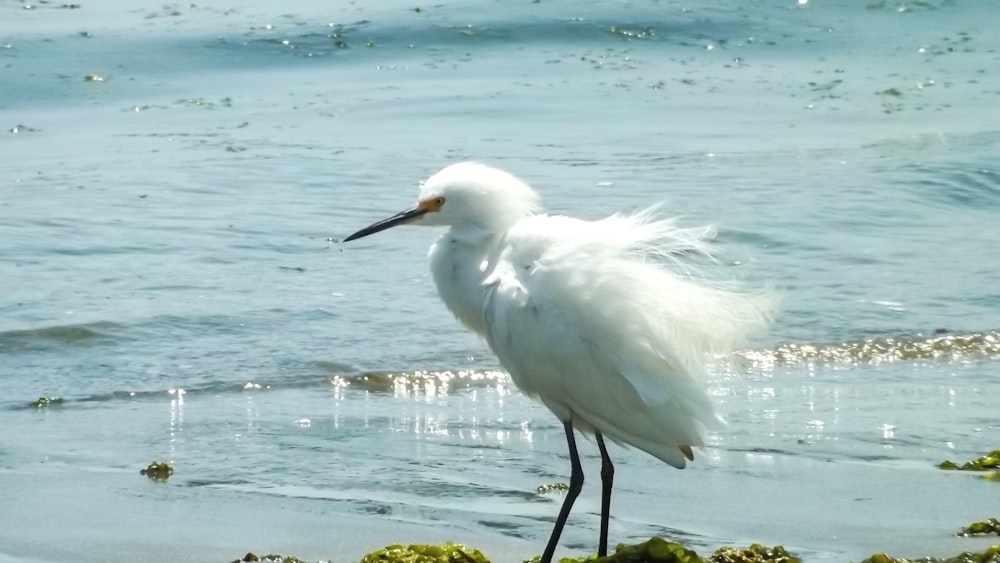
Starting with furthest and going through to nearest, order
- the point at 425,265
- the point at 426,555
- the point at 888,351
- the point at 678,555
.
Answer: the point at 425,265, the point at 888,351, the point at 426,555, the point at 678,555

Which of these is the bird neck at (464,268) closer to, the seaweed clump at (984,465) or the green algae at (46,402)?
the seaweed clump at (984,465)

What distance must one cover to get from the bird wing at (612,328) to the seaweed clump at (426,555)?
645 millimetres

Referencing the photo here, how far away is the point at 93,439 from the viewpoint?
6.09 meters

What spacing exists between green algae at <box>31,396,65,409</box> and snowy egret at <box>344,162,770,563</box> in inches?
107

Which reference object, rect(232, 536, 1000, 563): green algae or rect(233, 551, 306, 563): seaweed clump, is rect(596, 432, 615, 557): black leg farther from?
rect(233, 551, 306, 563): seaweed clump

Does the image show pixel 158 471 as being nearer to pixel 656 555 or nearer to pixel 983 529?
pixel 656 555

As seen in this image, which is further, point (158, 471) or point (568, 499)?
point (158, 471)

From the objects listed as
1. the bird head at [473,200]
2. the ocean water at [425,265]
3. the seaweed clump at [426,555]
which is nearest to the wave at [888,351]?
the ocean water at [425,265]

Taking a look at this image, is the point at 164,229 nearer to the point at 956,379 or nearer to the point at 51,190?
the point at 51,190

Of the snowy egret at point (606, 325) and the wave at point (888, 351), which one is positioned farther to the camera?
the wave at point (888, 351)

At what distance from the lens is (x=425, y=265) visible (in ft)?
29.9

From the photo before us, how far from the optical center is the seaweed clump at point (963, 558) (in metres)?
4.14

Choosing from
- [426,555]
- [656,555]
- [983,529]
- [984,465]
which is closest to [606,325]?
[656,555]

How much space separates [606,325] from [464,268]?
618 mm
